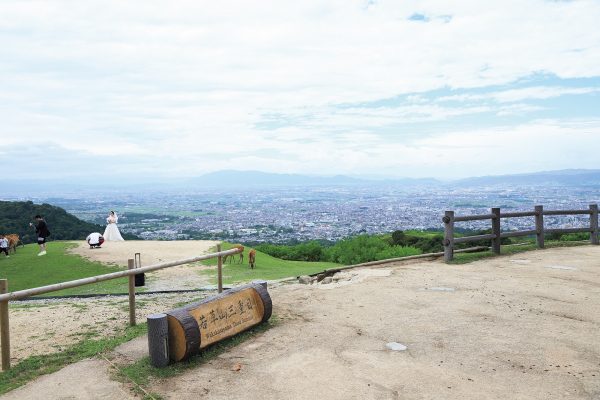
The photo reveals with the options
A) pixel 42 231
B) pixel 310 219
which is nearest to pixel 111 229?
pixel 42 231

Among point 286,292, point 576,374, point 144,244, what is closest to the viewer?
point 576,374

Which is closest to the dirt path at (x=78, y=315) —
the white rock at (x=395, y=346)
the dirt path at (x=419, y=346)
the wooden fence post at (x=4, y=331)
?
the wooden fence post at (x=4, y=331)

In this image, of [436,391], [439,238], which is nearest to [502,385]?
[436,391]

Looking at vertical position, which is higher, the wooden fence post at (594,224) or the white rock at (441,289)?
the wooden fence post at (594,224)

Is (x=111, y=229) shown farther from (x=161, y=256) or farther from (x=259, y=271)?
(x=259, y=271)

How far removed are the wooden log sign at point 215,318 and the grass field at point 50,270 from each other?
716cm

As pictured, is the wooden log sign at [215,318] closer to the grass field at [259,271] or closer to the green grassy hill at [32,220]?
the grass field at [259,271]

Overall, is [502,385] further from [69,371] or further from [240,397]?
[69,371]

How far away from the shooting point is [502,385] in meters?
5.20

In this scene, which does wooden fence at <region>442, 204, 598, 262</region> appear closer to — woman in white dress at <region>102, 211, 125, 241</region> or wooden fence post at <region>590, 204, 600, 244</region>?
wooden fence post at <region>590, 204, 600, 244</region>

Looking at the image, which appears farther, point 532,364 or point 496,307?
point 496,307

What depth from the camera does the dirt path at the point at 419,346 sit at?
17.0 feet

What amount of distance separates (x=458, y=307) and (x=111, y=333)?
18.7 feet

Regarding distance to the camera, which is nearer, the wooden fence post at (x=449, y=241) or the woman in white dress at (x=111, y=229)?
the wooden fence post at (x=449, y=241)
